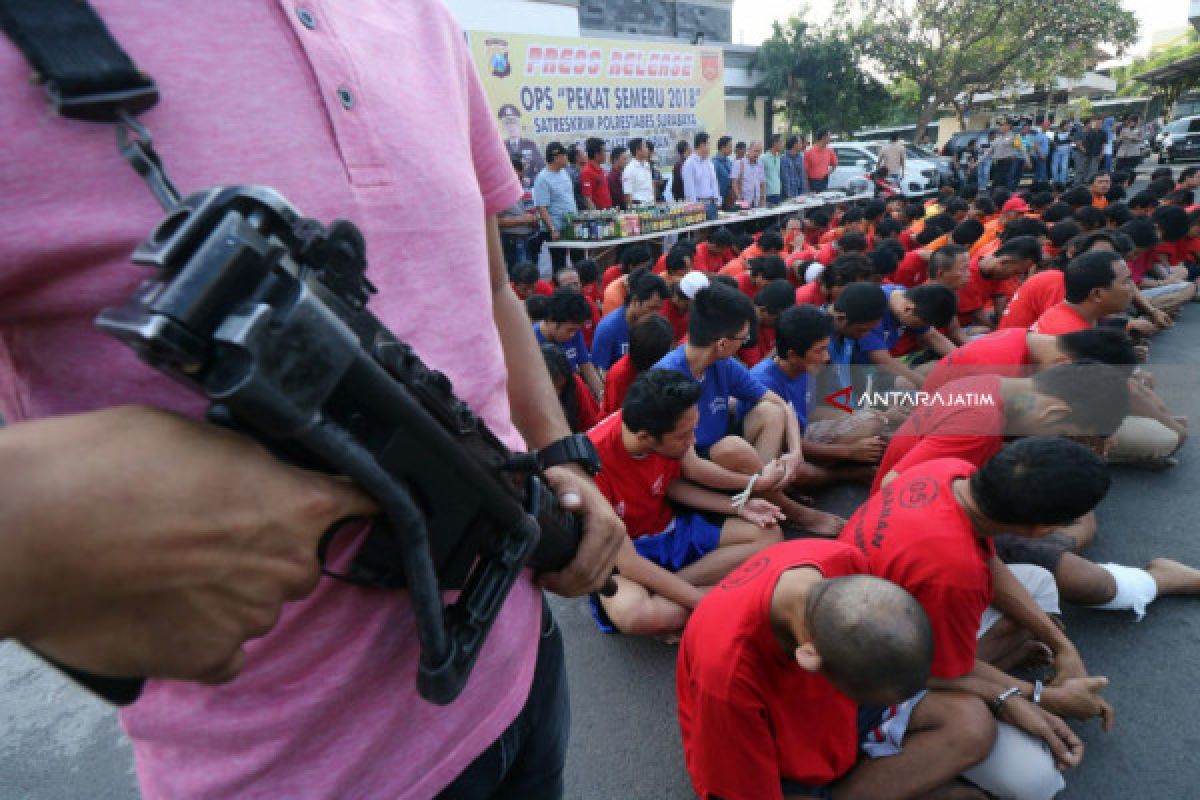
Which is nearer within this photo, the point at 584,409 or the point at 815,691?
the point at 815,691

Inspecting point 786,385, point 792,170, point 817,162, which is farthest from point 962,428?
point 817,162

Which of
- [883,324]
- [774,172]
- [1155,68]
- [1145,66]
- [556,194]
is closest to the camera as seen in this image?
[883,324]

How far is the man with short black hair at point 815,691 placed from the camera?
148 cm

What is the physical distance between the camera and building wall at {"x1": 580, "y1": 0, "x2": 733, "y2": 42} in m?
16.5

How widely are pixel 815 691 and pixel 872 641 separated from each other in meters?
0.48

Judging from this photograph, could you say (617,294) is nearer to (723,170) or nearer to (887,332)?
(887,332)

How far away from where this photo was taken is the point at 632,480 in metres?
3.00

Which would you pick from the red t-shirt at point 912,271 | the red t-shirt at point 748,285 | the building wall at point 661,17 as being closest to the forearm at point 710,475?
the red t-shirt at point 748,285

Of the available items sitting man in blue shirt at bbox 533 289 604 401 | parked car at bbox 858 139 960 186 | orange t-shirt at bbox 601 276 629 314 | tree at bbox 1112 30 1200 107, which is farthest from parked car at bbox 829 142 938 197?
tree at bbox 1112 30 1200 107

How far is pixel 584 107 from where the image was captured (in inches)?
428

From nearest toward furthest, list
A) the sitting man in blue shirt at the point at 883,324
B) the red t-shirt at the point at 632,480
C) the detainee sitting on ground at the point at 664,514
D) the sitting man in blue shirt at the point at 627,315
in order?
1. the detainee sitting on ground at the point at 664,514
2. the red t-shirt at the point at 632,480
3. the sitting man in blue shirt at the point at 883,324
4. the sitting man in blue shirt at the point at 627,315

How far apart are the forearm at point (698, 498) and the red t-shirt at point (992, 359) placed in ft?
4.56

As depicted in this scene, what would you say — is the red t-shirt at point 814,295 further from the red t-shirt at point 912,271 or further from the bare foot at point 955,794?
the bare foot at point 955,794

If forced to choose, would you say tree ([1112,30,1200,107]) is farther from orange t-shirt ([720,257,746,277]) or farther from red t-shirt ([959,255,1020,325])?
orange t-shirt ([720,257,746,277])
